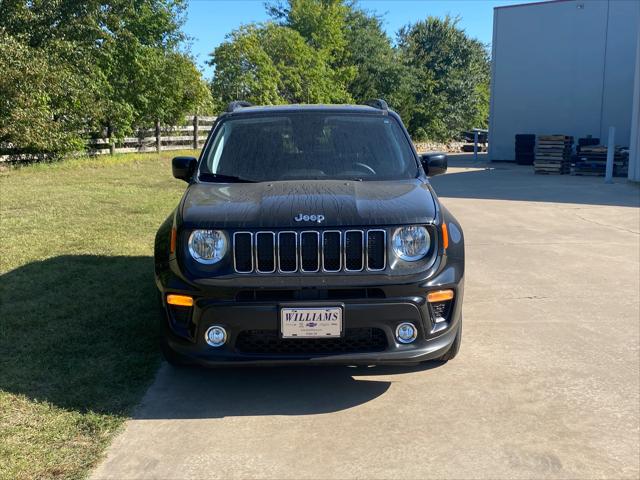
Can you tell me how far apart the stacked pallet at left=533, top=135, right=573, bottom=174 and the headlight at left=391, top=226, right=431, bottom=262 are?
19.1 metres

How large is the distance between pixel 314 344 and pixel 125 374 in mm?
1391

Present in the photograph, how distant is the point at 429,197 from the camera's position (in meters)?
4.12

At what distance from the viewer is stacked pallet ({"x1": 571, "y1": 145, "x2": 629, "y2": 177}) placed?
20578mm

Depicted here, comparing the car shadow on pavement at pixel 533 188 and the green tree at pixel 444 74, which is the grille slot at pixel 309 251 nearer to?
the car shadow on pavement at pixel 533 188

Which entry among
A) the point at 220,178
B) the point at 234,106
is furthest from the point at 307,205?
the point at 234,106

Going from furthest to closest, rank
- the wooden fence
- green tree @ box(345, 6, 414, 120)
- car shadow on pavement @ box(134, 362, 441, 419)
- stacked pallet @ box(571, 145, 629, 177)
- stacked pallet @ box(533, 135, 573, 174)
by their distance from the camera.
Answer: green tree @ box(345, 6, 414, 120) → the wooden fence → stacked pallet @ box(533, 135, 573, 174) → stacked pallet @ box(571, 145, 629, 177) → car shadow on pavement @ box(134, 362, 441, 419)

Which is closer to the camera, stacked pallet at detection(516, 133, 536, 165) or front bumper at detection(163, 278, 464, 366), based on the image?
front bumper at detection(163, 278, 464, 366)

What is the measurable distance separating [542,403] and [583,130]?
24.2 m

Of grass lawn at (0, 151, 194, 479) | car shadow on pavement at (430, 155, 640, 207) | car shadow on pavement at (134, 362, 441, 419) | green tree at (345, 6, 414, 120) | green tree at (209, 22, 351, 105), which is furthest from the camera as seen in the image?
green tree at (345, 6, 414, 120)

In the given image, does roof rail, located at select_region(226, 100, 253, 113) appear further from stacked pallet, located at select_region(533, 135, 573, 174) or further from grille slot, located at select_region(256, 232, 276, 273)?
stacked pallet, located at select_region(533, 135, 573, 174)

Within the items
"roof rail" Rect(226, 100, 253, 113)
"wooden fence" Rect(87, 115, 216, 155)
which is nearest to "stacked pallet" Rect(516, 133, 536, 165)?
"wooden fence" Rect(87, 115, 216, 155)

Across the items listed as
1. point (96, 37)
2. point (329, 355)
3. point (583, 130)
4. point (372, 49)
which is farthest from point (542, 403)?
point (372, 49)

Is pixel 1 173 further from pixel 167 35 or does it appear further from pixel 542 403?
pixel 542 403

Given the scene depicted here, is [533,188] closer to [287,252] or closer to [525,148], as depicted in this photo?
[525,148]
